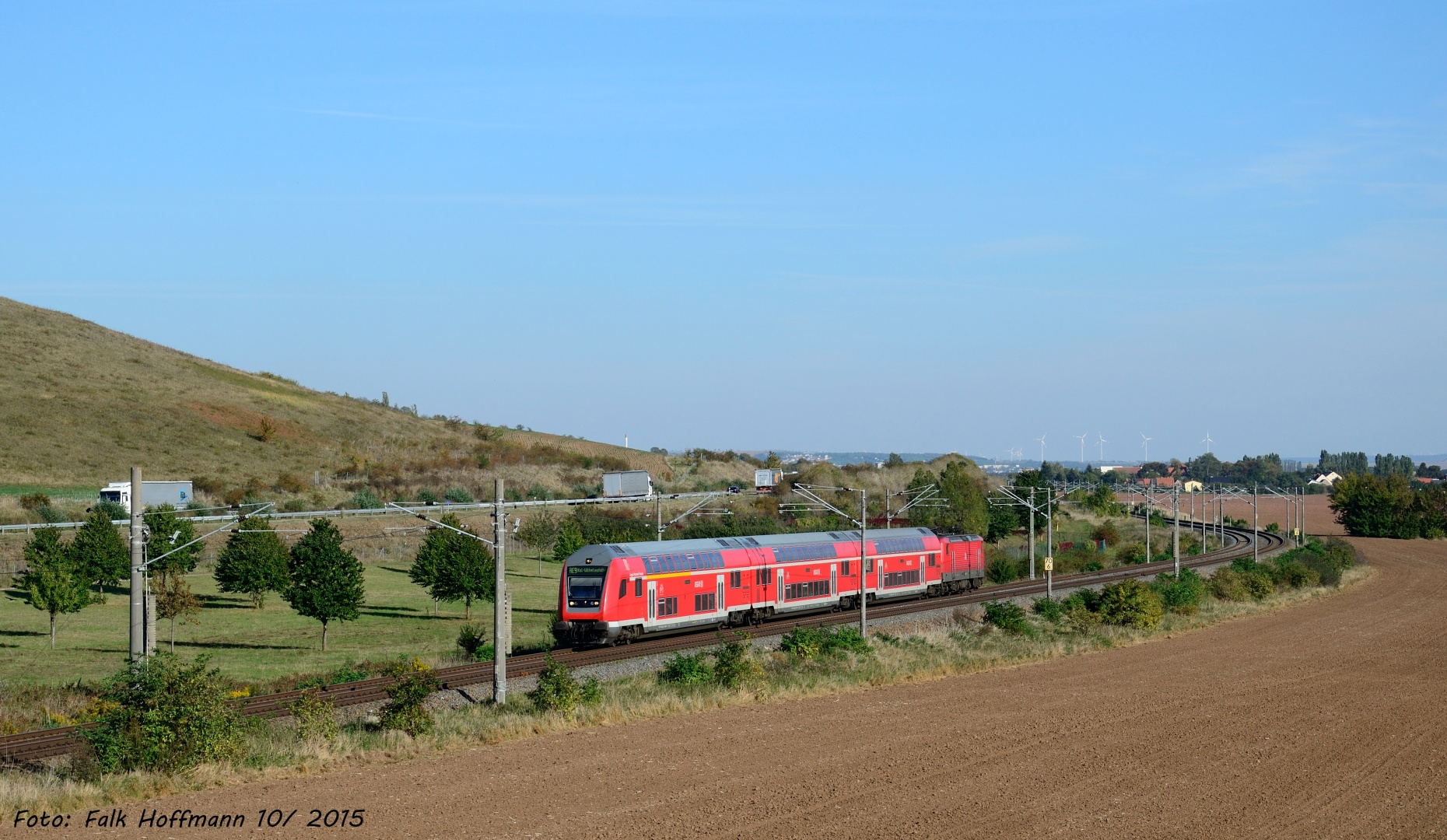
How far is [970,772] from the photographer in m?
25.8

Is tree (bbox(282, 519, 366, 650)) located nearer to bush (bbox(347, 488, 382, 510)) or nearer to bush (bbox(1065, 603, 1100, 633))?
bush (bbox(1065, 603, 1100, 633))

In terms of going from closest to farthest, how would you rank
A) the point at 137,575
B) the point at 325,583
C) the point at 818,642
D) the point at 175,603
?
1. the point at 137,575
2. the point at 818,642
3. the point at 325,583
4. the point at 175,603

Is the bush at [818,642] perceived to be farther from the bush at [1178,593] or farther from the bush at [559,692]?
the bush at [1178,593]

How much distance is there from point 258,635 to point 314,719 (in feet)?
102

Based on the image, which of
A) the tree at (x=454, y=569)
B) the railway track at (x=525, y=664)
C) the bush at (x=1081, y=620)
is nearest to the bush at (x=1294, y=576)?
the railway track at (x=525, y=664)

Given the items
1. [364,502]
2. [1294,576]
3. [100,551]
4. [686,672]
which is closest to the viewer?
[686,672]

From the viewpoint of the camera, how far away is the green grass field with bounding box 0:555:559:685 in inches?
1813

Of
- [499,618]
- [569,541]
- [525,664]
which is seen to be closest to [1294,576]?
[569,541]

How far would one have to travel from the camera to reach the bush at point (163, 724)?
2438cm

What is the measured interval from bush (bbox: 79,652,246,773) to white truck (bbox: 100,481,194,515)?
6202cm

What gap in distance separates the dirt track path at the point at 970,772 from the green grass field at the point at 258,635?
18600 mm

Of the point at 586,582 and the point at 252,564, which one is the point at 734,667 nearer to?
the point at 586,582

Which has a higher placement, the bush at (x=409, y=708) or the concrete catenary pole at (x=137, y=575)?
the concrete catenary pole at (x=137, y=575)

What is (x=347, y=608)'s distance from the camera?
54000mm
